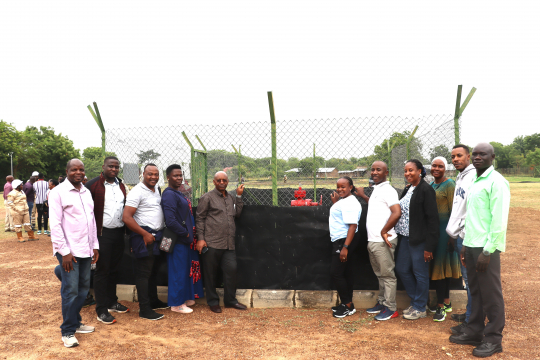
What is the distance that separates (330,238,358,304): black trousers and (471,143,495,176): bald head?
1.54 meters

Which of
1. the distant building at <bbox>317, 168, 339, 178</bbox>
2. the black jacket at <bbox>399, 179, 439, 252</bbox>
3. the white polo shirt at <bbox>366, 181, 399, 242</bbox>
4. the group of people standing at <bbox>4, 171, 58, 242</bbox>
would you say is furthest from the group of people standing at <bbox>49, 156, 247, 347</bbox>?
the group of people standing at <bbox>4, 171, 58, 242</bbox>

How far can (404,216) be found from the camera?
3.94m

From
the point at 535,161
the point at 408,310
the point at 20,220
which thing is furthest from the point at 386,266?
the point at 535,161

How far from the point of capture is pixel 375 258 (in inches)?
156

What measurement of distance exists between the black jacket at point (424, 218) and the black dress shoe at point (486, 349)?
3.20ft

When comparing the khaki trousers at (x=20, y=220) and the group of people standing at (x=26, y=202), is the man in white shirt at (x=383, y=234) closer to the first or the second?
the group of people standing at (x=26, y=202)

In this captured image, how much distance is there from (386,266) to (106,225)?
331 centimetres

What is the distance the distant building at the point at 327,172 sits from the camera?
4.73m

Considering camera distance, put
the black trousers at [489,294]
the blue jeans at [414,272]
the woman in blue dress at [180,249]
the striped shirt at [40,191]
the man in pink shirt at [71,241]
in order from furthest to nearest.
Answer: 1. the striped shirt at [40,191]
2. the woman in blue dress at [180,249]
3. the blue jeans at [414,272]
4. the man in pink shirt at [71,241]
5. the black trousers at [489,294]

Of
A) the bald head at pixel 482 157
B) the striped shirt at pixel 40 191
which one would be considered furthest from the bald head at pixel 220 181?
the striped shirt at pixel 40 191

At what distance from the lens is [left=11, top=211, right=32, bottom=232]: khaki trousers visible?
9.25m

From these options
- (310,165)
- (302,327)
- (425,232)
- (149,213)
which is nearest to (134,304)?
(149,213)

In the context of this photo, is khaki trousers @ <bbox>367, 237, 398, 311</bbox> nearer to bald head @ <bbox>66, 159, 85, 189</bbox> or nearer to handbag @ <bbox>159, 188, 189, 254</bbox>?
handbag @ <bbox>159, 188, 189, 254</bbox>

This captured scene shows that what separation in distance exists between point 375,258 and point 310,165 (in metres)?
1.57
